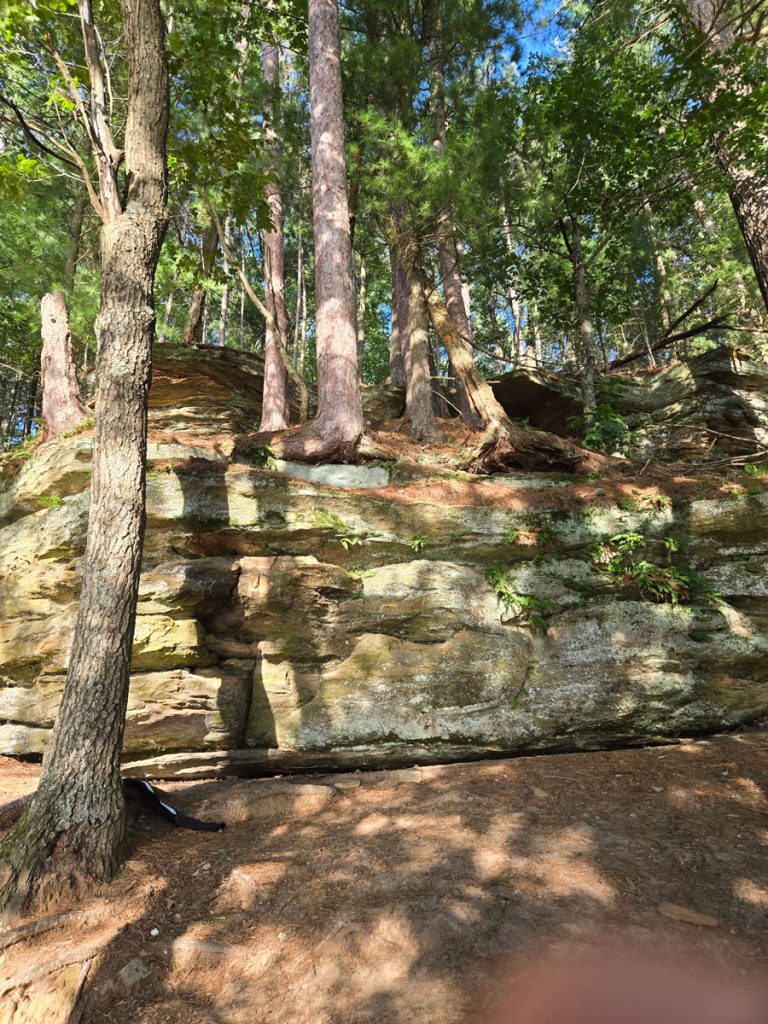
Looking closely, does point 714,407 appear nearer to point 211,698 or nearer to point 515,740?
point 515,740

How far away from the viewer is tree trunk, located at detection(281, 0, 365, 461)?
8289mm

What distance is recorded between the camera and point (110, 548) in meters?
4.64

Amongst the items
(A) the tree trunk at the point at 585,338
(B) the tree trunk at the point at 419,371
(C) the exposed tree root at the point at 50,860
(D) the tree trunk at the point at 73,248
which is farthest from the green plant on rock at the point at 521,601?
(D) the tree trunk at the point at 73,248

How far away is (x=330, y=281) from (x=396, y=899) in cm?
822

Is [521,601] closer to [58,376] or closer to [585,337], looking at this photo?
[585,337]

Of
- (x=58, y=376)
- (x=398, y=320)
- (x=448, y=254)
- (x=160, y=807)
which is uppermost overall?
(x=448, y=254)

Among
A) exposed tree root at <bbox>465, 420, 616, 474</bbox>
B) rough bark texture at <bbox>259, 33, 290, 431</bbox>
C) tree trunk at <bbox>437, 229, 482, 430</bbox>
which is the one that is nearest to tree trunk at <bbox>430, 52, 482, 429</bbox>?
tree trunk at <bbox>437, 229, 482, 430</bbox>

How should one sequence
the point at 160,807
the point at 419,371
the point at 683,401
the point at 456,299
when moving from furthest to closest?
the point at 456,299 → the point at 683,401 → the point at 419,371 → the point at 160,807

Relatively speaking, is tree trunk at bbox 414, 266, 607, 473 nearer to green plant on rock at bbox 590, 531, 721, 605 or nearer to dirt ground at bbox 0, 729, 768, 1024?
green plant on rock at bbox 590, 531, 721, 605

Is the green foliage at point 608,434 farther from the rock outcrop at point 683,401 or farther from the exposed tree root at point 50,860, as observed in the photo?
the exposed tree root at point 50,860

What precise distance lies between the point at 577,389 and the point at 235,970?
13.6 metres

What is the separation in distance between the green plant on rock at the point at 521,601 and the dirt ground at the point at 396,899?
2064 millimetres

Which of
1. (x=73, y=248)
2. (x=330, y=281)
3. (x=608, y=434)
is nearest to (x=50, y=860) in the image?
(x=330, y=281)

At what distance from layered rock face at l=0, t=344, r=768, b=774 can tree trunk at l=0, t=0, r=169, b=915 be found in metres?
2.12
